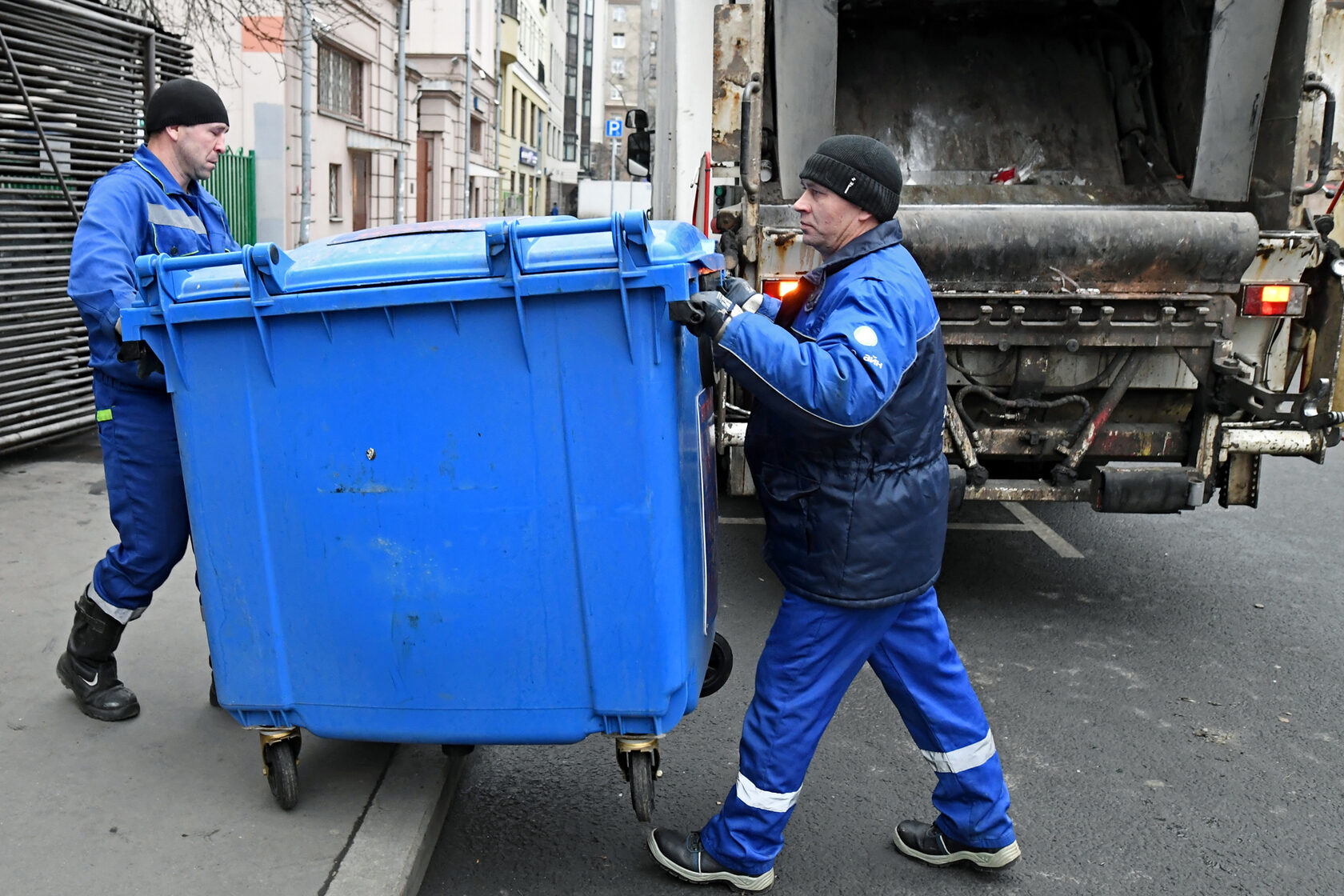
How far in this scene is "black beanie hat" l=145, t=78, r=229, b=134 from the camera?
3.10 m

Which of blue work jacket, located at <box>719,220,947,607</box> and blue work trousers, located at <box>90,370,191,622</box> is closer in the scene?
blue work jacket, located at <box>719,220,947,607</box>

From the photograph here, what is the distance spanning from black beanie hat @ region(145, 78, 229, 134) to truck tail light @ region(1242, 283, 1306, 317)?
3.55 m

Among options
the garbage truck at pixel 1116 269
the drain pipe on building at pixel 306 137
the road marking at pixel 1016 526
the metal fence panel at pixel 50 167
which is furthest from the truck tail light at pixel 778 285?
the drain pipe on building at pixel 306 137

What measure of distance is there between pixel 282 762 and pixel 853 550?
1336 millimetres

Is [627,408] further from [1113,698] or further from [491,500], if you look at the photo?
[1113,698]

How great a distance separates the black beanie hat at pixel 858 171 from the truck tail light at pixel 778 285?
1.82m

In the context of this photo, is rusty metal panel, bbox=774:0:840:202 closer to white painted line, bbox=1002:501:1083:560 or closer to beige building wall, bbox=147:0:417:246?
white painted line, bbox=1002:501:1083:560

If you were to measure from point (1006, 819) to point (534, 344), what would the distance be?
1488mm

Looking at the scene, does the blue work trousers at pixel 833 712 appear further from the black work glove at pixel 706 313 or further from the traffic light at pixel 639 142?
the traffic light at pixel 639 142

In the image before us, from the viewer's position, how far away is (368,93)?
72.1 ft

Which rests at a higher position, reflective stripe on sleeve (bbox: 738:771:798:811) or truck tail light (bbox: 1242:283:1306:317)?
truck tail light (bbox: 1242:283:1306:317)

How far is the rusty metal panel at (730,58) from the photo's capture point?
14.5 feet

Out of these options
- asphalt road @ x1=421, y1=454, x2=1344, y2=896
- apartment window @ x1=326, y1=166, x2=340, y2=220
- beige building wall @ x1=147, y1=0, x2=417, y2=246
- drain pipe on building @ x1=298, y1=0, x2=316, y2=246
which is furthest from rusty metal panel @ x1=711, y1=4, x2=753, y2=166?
apartment window @ x1=326, y1=166, x2=340, y2=220

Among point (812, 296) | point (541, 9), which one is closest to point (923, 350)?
point (812, 296)
